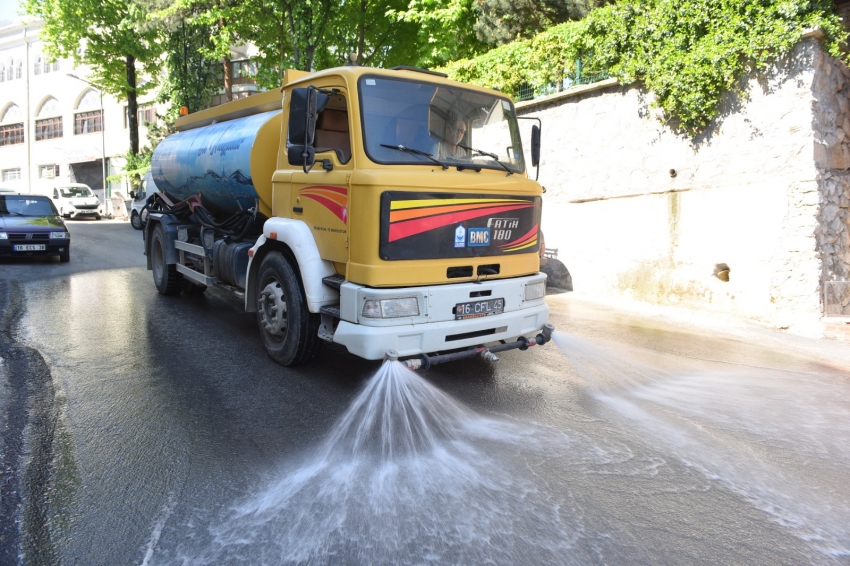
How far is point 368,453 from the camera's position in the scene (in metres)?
4.14

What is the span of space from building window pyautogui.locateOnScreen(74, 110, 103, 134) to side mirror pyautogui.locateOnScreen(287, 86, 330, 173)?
47915 millimetres

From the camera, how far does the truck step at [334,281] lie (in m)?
5.10

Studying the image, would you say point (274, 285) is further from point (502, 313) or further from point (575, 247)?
point (575, 247)

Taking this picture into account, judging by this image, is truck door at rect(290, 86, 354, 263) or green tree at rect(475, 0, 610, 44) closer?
truck door at rect(290, 86, 354, 263)

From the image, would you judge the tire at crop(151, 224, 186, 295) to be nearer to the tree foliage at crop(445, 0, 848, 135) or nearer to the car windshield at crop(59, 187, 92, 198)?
the tree foliage at crop(445, 0, 848, 135)

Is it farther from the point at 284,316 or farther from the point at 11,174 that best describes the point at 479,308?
the point at 11,174

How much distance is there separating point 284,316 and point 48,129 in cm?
5353

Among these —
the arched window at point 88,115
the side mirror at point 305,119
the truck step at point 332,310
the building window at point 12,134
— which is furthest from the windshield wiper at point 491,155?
the building window at point 12,134

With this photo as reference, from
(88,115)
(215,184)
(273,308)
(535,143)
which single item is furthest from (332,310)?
(88,115)

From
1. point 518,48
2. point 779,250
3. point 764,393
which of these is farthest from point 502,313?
point 518,48

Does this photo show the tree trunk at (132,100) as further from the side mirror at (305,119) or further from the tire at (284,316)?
the side mirror at (305,119)

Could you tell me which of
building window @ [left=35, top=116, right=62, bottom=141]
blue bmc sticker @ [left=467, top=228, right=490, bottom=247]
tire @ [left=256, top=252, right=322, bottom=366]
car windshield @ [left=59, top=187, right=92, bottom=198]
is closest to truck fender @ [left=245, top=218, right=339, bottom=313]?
tire @ [left=256, top=252, right=322, bottom=366]

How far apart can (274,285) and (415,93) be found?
218 centimetres

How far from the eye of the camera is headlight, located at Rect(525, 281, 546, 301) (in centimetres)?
562
